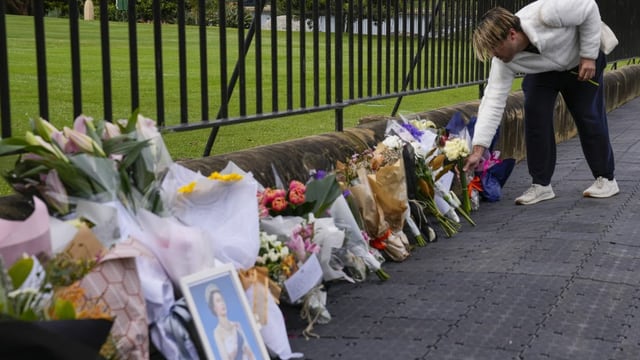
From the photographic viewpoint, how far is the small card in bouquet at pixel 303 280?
3.69 metres

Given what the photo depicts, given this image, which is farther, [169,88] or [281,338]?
[169,88]

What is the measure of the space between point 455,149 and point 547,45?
97cm

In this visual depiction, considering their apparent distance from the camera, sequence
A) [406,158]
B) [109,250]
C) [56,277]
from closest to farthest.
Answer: [56,277] < [109,250] < [406,158]

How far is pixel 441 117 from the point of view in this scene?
6.75 meters

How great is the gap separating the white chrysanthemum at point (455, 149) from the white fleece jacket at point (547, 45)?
1.01 feet

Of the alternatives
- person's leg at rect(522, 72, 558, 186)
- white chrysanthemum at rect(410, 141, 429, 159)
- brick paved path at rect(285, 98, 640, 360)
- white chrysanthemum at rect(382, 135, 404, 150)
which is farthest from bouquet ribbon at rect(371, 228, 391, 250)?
person's leg at rect(522, 72, 558, 186)

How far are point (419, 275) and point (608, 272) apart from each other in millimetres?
865

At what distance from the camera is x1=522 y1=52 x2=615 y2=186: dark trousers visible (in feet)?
21.3

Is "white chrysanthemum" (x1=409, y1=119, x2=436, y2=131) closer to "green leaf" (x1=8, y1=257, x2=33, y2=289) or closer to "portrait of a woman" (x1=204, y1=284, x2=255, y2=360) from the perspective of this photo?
"portrait of a woman" (x1=204, y1=284, x2=255, y2=360)

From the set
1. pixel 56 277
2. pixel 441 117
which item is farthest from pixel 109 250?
pixel 441 117

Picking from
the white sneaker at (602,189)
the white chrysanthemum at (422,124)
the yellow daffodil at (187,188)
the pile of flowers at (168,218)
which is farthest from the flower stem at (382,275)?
the white sneaker at (602,189)

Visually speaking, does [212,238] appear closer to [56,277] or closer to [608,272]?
[56,277]

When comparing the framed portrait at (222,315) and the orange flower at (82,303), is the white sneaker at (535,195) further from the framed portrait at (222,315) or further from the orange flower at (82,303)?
the orange flower at (82,303)

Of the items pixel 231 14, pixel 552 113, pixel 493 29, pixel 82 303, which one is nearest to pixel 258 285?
pixel 82 303
